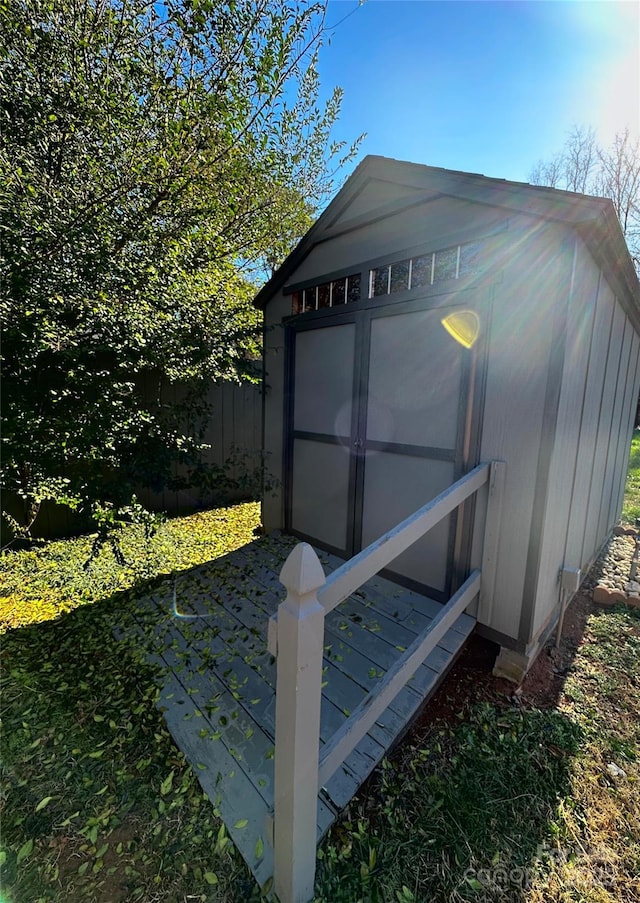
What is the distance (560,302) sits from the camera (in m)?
2.15

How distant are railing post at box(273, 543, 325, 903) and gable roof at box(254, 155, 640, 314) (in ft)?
7.86

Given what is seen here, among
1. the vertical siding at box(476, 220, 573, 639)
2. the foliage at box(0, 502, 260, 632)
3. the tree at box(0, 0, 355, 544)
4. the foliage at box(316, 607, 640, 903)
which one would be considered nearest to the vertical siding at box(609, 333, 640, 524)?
the vertical siding at box(476, 220, 573, 639)

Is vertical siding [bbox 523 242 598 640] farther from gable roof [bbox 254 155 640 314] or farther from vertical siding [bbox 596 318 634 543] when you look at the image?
vertical siding [bbox 596 318 634 543]

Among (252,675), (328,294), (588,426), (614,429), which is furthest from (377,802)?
(614,429)

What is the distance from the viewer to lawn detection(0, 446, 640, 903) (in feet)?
4.50

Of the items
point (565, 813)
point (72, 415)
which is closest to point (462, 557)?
point (565, 813)

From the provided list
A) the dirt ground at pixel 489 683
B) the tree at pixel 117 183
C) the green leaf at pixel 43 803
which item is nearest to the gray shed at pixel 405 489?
the dirt ground at pixel 489 683

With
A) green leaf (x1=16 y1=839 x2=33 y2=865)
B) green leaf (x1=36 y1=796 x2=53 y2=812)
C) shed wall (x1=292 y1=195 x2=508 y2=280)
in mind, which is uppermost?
shed wall (x1=292 y1=195 x2=508 y2=280)

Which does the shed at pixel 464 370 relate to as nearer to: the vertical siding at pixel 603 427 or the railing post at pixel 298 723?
the vertical siding at pixel 603 427

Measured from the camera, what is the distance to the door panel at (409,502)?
280 centimetres

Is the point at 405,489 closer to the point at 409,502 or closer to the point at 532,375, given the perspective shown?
the point at 409,502

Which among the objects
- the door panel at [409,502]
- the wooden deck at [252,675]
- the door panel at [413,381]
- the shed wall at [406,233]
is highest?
the shed wall at [406,233]

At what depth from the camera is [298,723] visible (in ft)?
3.71

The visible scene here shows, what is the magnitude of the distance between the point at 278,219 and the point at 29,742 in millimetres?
5062
